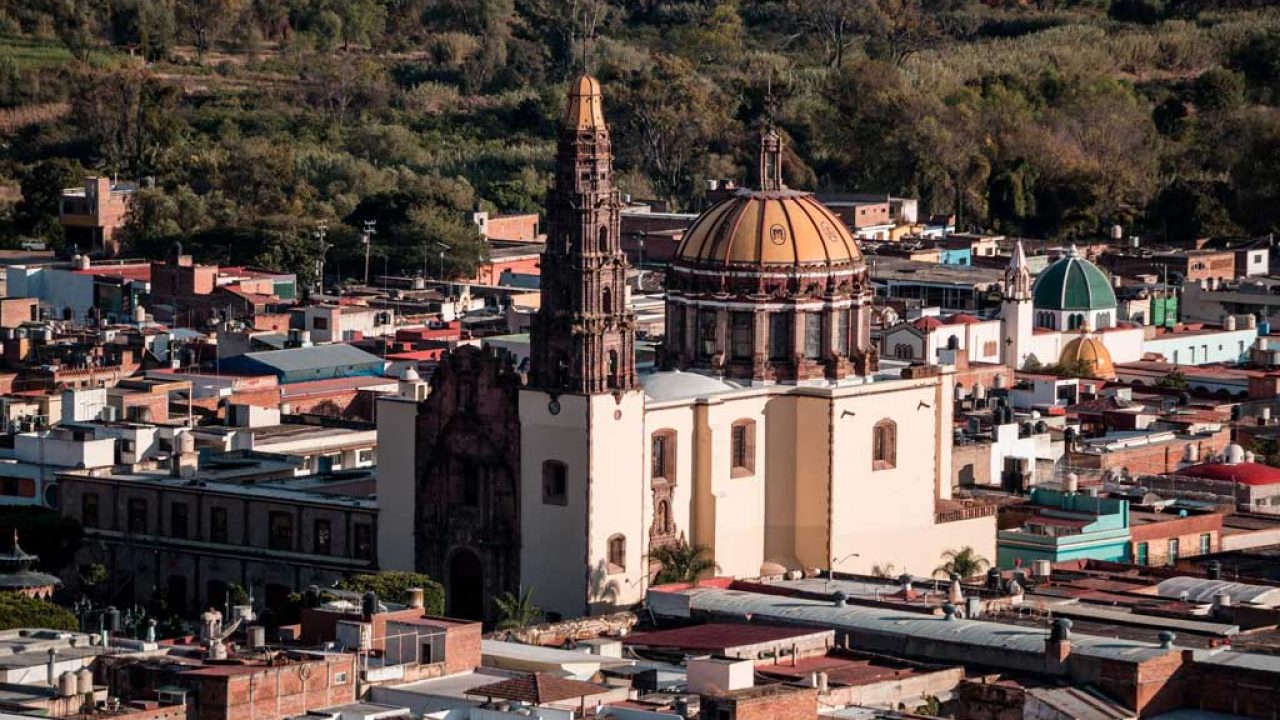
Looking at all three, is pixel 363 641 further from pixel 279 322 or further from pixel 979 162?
pixel 979 162

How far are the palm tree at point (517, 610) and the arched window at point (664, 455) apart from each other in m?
3.65

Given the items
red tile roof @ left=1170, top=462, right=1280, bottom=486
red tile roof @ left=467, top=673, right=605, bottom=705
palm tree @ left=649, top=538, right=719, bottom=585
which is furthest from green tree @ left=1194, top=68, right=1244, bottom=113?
red tile roof @ left=467, top=673, right=605, bottom=705

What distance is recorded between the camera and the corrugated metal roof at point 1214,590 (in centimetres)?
7244

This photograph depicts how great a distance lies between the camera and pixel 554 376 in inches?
2980

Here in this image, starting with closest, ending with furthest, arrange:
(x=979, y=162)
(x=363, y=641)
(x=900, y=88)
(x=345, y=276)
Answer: (x=363, y=641) → (x=345, y=276) → (x=979, y=162) → (x=900, y=88)

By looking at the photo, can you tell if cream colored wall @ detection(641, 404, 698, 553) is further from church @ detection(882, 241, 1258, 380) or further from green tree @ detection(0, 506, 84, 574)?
church @ detection(882, 241, 1258, 380)

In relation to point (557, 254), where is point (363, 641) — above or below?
below

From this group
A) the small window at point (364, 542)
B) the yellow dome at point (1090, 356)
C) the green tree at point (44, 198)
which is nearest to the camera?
the small window at point (364, 542)

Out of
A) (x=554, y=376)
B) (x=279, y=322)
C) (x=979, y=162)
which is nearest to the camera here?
(x=554, y=376)

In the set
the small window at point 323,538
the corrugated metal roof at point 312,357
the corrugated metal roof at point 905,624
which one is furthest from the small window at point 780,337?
the corrugated metal roof at point 312,357

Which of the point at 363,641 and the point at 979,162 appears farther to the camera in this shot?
the point at 979,162

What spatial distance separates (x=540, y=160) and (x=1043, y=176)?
64.6 ft

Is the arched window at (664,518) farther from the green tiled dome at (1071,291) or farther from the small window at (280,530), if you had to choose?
the green tiled dome at (1071,291)

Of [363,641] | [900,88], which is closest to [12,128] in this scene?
[900,88]
